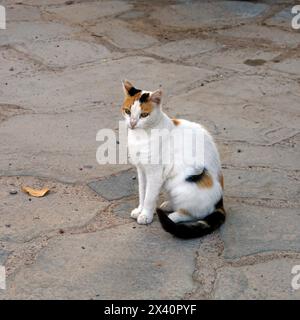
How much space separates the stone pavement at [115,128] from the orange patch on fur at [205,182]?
229 millimetres

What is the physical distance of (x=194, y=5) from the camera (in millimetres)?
6957

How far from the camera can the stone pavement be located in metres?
2.80

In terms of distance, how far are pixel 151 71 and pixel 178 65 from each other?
27 centimetres

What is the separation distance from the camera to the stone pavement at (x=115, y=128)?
2805mm

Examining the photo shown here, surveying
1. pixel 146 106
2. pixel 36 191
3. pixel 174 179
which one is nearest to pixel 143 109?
pixel 146 106

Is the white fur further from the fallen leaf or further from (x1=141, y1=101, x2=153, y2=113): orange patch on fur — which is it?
the fallen leaf

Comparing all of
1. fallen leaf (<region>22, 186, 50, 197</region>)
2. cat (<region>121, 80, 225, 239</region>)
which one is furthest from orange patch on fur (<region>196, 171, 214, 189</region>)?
fallen leaf (<region>22, 186, 50, 197</region>)

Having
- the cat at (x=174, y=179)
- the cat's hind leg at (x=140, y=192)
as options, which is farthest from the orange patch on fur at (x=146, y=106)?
the cat's hind leg at (x=140, y=192)

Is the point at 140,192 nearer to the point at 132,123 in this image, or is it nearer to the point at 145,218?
the point at 145,218

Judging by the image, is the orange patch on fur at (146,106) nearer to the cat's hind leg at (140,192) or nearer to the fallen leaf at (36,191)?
the cat's hind leg at (140,192)

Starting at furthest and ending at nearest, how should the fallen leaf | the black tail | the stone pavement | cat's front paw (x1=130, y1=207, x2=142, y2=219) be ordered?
the fallen leaf
cat's front paw (x1=130, y1=207, x2=142, y2=219)
the black tail
the stone pavement

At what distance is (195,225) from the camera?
3023mm

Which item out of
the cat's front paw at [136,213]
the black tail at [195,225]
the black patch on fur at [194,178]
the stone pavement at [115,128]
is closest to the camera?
the stone pavement at [115,128]
